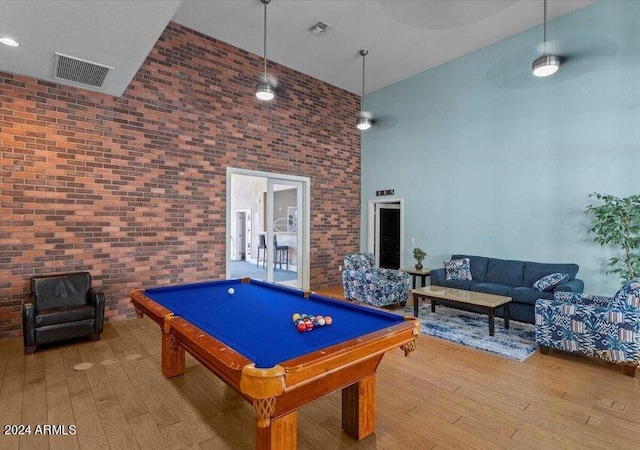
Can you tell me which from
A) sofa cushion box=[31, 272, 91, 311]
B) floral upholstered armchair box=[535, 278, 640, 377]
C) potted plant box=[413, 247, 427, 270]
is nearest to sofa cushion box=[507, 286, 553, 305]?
floral upholstered armchair box=[535, 278, 640, 377]

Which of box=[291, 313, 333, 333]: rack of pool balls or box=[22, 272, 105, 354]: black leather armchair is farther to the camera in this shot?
box=[22, 272, 105, 354]: black leather armchair

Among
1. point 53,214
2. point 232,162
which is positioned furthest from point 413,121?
point 53,214

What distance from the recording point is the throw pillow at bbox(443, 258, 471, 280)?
566 centimetres

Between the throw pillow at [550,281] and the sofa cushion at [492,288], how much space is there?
423 millimetres

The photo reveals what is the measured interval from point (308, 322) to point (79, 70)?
3989 millimetres

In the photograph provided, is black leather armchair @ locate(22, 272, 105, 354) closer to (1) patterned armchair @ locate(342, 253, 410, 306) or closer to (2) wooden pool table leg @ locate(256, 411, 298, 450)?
(2) wooden pool table leg @ locate(256, 411, 298, 450)

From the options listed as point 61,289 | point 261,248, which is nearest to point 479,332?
point 61,289

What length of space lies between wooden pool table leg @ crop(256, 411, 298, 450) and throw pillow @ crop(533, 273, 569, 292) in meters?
4.38

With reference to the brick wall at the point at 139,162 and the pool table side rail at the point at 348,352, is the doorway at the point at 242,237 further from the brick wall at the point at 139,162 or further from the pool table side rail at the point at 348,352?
the pool table side rail at the point at 348,352

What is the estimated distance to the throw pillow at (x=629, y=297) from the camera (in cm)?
306

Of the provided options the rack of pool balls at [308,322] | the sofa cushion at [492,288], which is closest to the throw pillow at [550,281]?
the sofa cushion at [492,288]

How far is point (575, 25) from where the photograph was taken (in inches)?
193

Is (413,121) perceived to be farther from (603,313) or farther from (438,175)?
(603,313)

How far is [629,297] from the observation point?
122 inches
